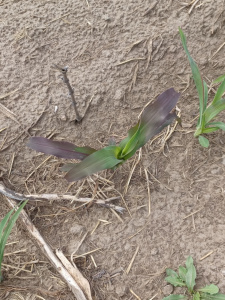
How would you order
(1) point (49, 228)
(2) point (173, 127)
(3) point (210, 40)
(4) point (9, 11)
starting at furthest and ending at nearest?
(4) point (9, 11)
(3) point (210, 40)
(2) point (173, 127)
(1) point (49, 228)

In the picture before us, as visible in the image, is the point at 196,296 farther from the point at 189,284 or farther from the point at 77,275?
the point at 77,275

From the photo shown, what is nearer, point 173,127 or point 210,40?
point 173,127

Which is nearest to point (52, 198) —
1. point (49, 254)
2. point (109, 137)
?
point (49, 254)

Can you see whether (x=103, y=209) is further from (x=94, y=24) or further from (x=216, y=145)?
(x=94, y=24)

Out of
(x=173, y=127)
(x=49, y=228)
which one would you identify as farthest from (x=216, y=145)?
(x=49, y=228)

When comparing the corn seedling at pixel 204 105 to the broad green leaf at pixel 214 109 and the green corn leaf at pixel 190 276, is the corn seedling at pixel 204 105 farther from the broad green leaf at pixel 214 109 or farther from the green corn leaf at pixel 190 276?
the green corn leaf at pixel 190 276

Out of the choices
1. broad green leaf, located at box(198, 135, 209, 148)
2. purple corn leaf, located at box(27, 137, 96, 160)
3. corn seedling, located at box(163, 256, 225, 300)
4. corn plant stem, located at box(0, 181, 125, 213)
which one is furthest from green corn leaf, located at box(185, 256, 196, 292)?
purple corn leaf, located at box(27, 137, 96, 160)

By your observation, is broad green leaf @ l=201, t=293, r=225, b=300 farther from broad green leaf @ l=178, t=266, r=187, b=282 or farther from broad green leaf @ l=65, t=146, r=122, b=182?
broad green leaf @ l=65, t=146, r=122, b=182
